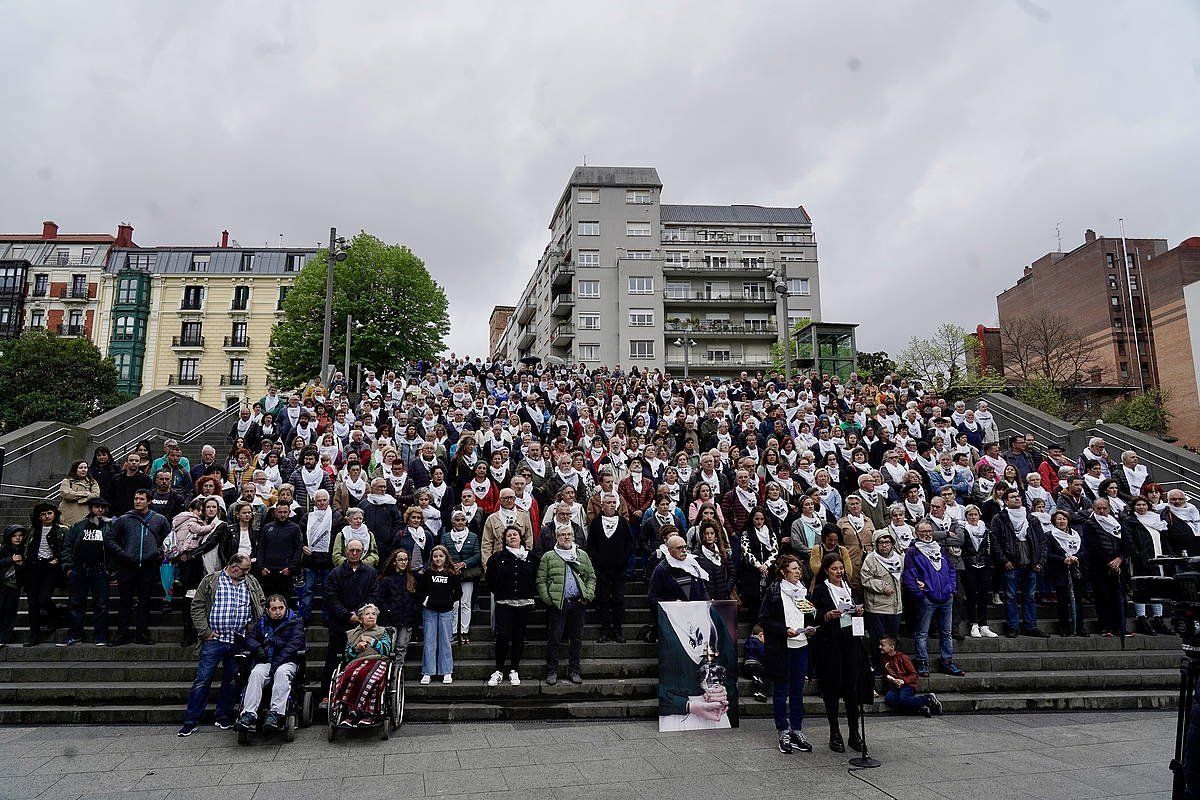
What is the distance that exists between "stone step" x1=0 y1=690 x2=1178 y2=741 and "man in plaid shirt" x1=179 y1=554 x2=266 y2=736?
0.66m

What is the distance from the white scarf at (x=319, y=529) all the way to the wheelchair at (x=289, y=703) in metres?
1.83

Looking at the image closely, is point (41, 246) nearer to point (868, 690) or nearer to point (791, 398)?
point (791, 398)

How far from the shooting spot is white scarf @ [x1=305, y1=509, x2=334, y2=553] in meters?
9.06

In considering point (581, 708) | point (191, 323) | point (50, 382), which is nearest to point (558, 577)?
point (581, 708)

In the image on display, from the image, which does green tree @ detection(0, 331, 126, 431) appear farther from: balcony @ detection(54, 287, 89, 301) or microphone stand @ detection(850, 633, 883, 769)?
microphone stand @ detection(850, 633, 883, 769)

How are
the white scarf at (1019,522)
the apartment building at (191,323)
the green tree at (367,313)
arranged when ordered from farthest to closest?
1. the apartment building at (191,323)
2. the green tree at (367,313)
3. the white scarf at (1019,522)

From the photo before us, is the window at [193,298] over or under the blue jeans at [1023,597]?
over

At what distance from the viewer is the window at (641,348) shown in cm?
5944

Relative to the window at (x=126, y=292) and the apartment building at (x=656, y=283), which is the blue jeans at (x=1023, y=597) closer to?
the apartment building at (x=656, y=283)

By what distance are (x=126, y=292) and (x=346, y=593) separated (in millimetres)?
66671

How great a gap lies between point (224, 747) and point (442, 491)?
4195mm

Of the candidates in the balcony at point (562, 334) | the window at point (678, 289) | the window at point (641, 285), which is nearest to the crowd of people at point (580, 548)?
the balcony at point (562, 334)

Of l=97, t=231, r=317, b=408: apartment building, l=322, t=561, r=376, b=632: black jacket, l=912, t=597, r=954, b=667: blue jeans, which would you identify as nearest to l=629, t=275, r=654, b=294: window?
l=97, t=231, r=317, b=408: apartment building

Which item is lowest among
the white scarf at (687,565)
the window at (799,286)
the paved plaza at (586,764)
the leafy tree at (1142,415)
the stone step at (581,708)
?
the paved plaza at (586,764)
